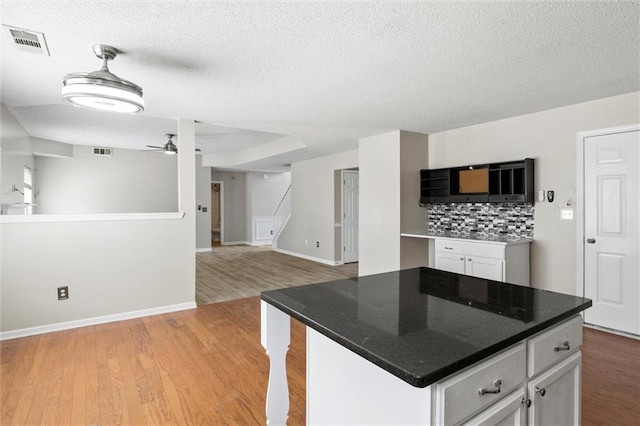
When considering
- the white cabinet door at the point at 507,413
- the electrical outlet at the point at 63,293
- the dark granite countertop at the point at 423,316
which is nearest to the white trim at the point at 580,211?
the dark granite countertop at the point at 423,316

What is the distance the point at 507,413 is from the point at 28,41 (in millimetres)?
3289

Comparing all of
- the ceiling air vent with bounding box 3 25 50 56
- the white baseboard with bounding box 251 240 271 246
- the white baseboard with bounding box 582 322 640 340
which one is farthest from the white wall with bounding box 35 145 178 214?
the white baseboard with bounding box 582 322 640 340

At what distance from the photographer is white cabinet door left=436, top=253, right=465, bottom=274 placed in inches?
157

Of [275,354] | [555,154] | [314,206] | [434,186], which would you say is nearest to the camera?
[275,354]

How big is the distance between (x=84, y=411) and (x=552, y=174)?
465cm

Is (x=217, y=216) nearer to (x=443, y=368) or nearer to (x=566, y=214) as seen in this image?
(x=566, y=214)

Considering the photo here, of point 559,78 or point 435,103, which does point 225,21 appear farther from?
point 559,78

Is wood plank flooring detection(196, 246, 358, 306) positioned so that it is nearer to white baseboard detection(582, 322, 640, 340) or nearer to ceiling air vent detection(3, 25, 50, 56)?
ceiling air vent detection(3, 25, 50, 56)

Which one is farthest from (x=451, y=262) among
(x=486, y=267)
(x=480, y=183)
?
(x=480, y=183)

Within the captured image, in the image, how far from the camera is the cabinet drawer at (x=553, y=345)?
120 cm

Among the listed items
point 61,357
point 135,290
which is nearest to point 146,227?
point 135,290

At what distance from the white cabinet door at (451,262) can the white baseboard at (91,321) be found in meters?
3.09

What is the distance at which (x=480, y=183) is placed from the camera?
4281 millimetres

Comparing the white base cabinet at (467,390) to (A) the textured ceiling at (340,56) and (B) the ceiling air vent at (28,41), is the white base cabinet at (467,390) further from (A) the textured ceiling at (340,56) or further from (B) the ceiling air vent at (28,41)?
(B) the ceiling air vent at (28,41)
